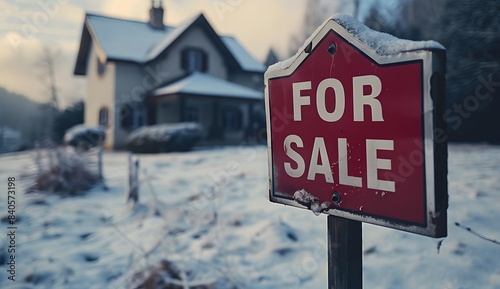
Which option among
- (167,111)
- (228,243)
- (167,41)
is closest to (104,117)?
(167,111)

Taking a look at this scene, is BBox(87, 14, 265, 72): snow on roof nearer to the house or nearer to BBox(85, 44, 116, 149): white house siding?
the house

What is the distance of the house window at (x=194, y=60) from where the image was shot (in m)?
18.1

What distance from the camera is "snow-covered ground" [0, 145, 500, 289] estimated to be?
2922 mm

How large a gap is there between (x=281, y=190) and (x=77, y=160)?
6288 millimetres

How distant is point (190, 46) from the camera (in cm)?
1800

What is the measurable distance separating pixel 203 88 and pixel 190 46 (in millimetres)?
3082

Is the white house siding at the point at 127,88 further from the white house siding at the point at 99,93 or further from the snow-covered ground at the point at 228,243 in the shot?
the snow-covered ground at the point at 228,243


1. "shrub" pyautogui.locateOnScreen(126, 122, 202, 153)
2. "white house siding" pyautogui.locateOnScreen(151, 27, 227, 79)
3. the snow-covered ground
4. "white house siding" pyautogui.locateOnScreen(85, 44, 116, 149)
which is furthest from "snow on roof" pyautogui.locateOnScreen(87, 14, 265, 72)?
the snow-covered ground

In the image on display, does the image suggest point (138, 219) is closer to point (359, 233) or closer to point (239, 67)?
point (359, 233)

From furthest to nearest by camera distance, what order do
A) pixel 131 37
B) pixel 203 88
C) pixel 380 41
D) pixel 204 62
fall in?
pixel 204 62
pixel 131 37
pixel 203 88
pixel 380 41

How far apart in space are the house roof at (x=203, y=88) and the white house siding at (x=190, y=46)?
71 centimetres

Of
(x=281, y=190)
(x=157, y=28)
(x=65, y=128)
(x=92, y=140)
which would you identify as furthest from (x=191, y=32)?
(x=281, y=190)

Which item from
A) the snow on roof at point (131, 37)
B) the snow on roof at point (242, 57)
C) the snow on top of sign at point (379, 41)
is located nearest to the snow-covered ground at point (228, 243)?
the snow on top of sign at point (379, 41)

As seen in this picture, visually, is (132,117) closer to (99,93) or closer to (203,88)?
(99,93)
